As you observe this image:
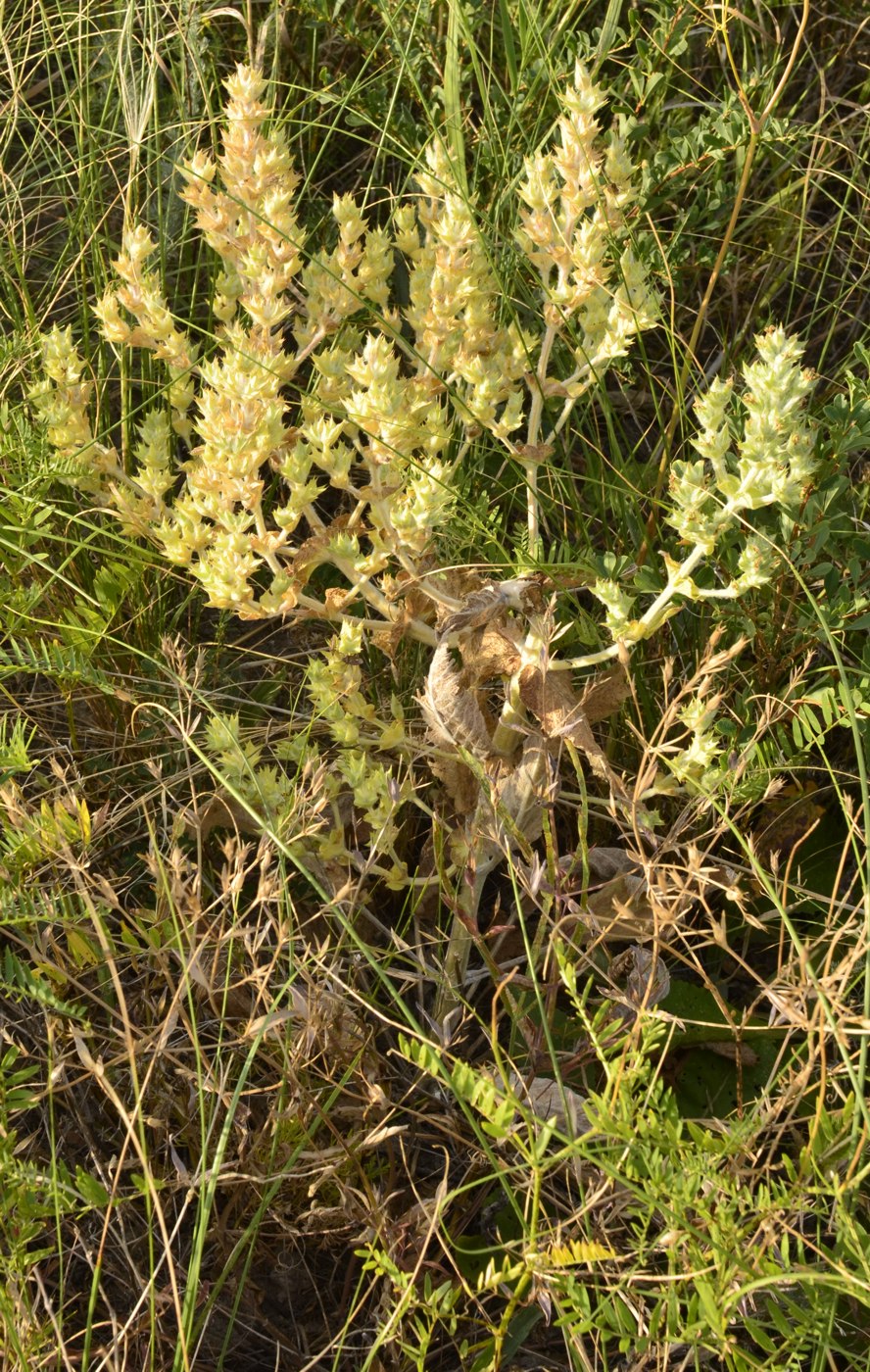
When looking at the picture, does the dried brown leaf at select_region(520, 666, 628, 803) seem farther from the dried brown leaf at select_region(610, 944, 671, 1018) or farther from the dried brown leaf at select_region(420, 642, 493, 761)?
the dried brown leaf at select_region(610, 944, 671, 1018)

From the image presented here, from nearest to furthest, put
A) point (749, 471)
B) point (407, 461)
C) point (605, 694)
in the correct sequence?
point (749, 471), point (407, 461), point (605, 694)

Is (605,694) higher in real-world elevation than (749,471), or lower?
lower

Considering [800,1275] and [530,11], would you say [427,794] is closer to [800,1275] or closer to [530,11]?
[800,1275]

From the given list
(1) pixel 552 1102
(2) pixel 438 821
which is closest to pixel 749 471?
(2) pixel 438 821

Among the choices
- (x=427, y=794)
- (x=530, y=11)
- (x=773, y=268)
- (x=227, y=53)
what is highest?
(x=530, y=11)

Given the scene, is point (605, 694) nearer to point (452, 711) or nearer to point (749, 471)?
point (452, 711)

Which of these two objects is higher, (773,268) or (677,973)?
(773,268)

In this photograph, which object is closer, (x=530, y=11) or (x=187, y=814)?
(x=187, y=814)

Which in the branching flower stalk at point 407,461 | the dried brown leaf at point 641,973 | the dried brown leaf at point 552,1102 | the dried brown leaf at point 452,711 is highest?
the branching flower stalk at point 407,461

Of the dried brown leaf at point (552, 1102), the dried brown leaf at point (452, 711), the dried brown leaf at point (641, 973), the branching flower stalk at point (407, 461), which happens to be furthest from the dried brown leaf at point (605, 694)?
the dried brown leaf at point (552, 1102)

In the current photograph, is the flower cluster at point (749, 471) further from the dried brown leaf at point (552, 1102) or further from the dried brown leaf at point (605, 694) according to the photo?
the dried brown leaf at point (552, 1102)

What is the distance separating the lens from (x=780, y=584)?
1.63 meters

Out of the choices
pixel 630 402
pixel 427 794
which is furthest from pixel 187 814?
pixel 630 402

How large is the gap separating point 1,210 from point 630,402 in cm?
108
